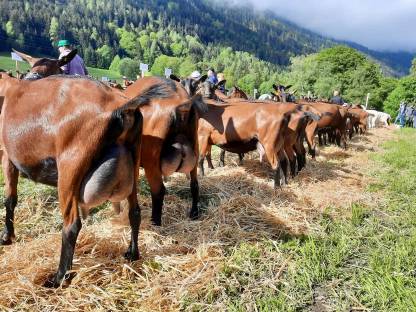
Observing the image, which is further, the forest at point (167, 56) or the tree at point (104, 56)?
the tree at point (104, 56)

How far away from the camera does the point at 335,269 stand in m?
3.84

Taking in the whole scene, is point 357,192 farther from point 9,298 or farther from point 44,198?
point 9,298

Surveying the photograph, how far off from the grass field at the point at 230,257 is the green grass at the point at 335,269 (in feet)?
0.04

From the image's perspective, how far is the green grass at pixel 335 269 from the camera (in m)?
3.32

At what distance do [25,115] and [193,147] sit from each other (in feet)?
6.83

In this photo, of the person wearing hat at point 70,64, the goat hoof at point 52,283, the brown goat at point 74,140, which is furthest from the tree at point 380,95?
the goat hoof at point 52,283

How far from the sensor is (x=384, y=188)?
7375 mm

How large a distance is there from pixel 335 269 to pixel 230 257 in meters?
1.10

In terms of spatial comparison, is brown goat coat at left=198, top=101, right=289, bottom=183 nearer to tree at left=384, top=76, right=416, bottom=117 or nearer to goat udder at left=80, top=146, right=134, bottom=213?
goat udder at left=80, top=146, right=134, bottom=213

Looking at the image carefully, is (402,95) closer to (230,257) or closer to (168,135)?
(168,135)

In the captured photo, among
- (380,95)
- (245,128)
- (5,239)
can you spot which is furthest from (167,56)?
(5,239)

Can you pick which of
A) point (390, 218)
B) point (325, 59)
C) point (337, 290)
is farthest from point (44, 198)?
point (325, 59)

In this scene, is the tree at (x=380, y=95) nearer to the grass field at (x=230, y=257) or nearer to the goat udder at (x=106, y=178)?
the grass field at (x=230, y=257)

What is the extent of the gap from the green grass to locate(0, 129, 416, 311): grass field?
12 millimetres
